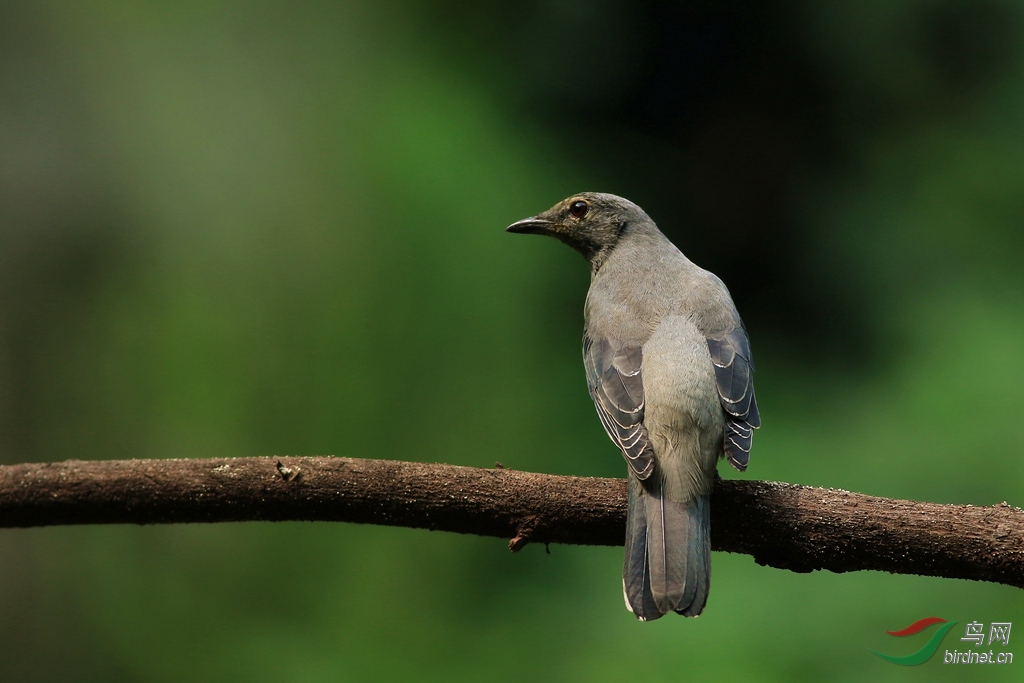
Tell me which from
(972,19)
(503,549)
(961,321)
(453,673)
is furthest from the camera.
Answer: (972,19)

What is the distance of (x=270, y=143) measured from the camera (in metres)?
4.98

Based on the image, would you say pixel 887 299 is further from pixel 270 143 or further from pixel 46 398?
pixel 46 398

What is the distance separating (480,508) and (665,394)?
76 cm

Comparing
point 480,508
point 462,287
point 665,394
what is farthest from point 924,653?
point 462,287

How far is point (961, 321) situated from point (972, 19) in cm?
196

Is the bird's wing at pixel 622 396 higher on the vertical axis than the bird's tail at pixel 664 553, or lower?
higher

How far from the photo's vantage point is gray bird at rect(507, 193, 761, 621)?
237 cm

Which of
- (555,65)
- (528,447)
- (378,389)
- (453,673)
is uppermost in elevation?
(555,65)

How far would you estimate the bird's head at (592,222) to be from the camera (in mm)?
3838

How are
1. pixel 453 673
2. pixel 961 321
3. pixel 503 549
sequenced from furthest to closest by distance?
pixel 961 321 → pixel 503 549 → pixel 453 673

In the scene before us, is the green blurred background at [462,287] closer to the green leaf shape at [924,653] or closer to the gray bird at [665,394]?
the green leaf shape at [924,653]

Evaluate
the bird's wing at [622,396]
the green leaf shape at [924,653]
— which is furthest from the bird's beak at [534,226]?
the green leaf shape at [924,653]

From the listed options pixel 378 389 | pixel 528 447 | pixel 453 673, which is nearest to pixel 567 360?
pixel 528 447

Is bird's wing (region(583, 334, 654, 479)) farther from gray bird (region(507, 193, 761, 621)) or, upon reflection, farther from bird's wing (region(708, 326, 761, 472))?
bird's wing (region(708, 326, 761, 472))
